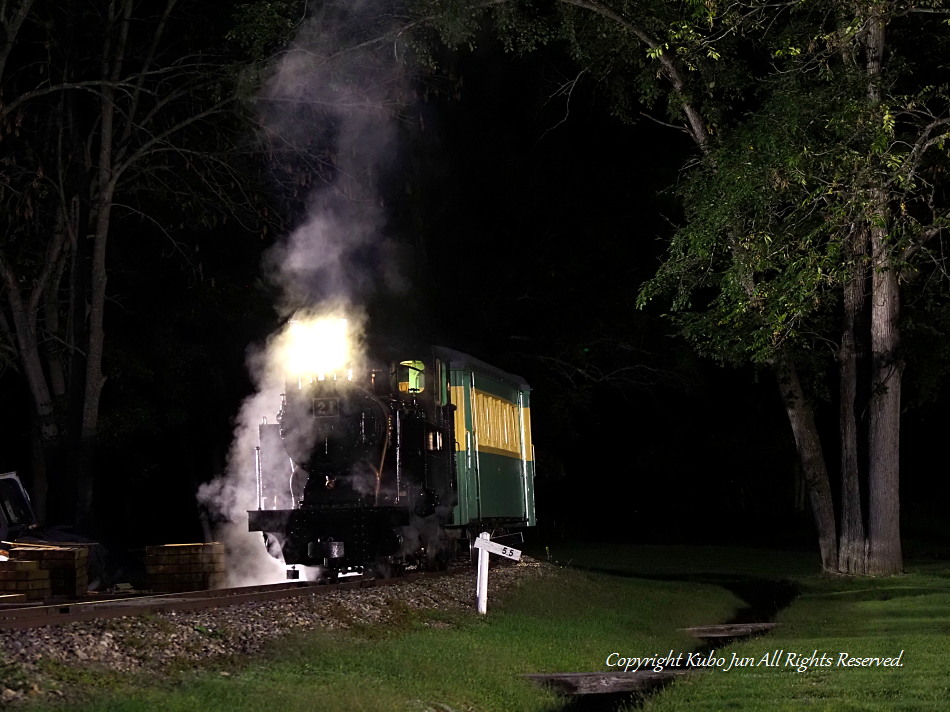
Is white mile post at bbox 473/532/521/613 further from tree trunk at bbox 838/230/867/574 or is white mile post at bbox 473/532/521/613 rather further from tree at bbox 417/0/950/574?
tree trunk at bbox 838/230/867/574

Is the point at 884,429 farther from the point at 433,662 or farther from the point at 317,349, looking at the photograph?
the point at 433,662

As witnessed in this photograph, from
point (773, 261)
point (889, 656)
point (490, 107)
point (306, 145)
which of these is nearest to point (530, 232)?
point (490, 107)

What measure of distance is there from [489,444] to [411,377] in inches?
125

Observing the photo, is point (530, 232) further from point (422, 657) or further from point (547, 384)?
point (422, 657)

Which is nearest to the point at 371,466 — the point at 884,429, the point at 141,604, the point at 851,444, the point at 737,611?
the point at 141,604

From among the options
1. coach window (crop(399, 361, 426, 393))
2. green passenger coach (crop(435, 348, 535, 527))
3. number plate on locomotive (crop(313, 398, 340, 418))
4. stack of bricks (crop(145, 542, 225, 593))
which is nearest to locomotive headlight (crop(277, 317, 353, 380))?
number plate on locomotive (crop(313, 398, 340, 418))

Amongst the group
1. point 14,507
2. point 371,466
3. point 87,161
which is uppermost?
point 87,161

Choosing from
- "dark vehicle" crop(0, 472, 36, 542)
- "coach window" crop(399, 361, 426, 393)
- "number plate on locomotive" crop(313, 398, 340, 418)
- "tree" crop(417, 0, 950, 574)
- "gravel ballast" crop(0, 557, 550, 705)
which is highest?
"tree" crop(417, 0, 950, 574)

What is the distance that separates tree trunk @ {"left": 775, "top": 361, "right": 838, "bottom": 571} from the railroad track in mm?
11972

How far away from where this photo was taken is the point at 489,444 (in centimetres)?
1950

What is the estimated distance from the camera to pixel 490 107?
→ 3828cm

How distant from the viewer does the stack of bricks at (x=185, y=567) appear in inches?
641

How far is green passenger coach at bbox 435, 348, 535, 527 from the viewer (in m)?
17.5

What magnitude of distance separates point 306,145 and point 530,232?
15.1m
